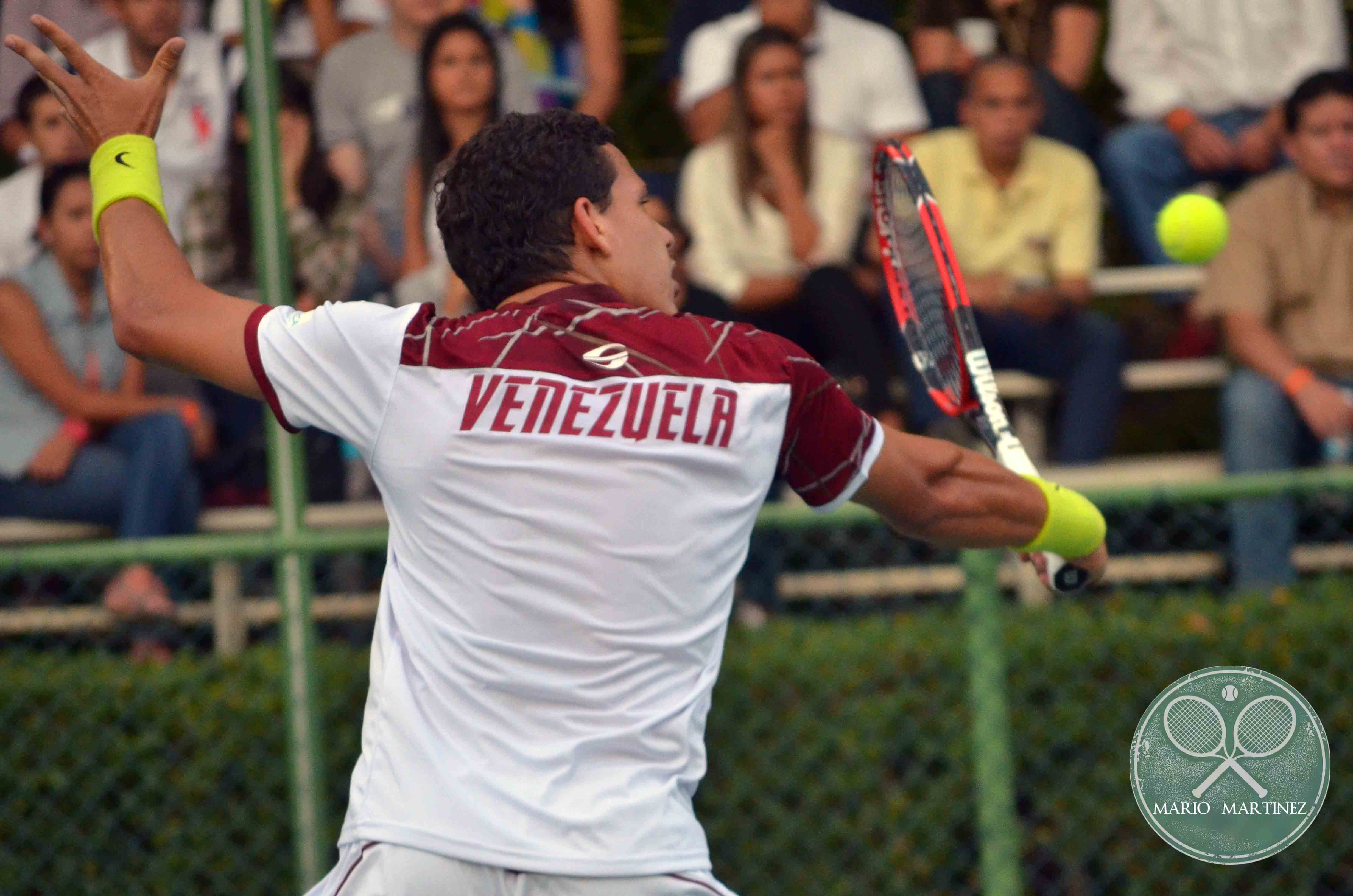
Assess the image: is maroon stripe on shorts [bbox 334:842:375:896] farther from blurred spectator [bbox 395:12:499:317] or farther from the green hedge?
blurred spectator [bbox 395:12:499:317]

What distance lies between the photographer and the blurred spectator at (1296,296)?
5.32 m

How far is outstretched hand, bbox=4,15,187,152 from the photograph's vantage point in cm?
237

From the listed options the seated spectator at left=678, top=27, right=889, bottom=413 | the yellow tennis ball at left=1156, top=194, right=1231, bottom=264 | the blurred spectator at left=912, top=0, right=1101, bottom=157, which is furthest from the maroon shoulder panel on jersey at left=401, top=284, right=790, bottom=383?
the blurred spectator at left=912, top=0, right=1101, bottom=157

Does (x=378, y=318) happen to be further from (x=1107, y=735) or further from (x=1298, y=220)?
(x=1298, y=220)

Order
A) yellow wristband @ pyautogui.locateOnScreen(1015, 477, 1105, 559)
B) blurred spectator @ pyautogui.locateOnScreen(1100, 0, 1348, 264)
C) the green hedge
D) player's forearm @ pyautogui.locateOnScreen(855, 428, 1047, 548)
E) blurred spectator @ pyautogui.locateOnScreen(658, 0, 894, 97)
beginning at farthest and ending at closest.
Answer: blurred spectator @ pyautogui.locateOnScreen(658, 0, 894, 97) < blurred spectator @ pyautogui.locateOnScreen(1100, 0, 1348, 264) < the green hedge < yellow wristband @ pyautogui.locateOnScreen(1015, 477, 1105, 559) < player's forearm @ pyautogui.locateOnScreen(855, 428, 1047, 548)

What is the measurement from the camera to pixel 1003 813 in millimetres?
4184

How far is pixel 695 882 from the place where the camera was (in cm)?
223

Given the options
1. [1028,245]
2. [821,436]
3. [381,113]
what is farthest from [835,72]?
[821,436]

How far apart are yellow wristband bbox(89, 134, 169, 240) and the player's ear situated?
582mm

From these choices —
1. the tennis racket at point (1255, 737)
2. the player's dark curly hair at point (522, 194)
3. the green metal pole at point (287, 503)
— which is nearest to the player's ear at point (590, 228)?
the player's dark curly hair at point (522, 194)

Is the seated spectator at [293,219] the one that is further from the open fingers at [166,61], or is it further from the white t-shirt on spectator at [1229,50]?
the open fingers at [166,61]

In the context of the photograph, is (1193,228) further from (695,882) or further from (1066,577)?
(695,882)

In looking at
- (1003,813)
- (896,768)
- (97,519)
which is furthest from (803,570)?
(97,519)

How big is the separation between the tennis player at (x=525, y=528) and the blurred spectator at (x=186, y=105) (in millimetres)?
3247
